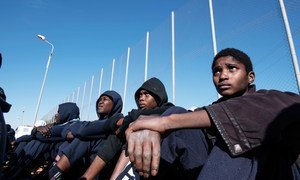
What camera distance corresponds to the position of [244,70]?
1.92 m

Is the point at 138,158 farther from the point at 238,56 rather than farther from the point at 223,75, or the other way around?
the point at 238,56

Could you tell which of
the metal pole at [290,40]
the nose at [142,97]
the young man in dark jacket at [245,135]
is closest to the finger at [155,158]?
the young man in dark jacket at [245,135]

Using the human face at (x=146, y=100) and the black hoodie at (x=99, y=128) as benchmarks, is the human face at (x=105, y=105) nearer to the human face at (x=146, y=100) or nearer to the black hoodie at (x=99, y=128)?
the human face at (x=146, y=100)

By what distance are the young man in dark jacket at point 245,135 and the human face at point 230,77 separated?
0.85 meters

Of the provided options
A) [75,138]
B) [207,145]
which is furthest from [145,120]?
[75,138]

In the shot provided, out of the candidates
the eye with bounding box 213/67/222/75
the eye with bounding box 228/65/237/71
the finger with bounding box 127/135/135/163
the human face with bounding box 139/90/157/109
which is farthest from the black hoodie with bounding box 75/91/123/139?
the finger with bounding box 127/135/135/163

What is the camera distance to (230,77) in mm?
1810

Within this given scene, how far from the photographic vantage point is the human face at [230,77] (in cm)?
181

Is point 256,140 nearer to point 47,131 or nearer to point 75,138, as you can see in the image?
point 75,138

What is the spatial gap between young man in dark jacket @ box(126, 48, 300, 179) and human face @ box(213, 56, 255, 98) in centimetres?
85

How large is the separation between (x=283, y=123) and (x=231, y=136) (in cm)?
19

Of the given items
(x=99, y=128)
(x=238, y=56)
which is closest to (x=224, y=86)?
(x=238, y=56)

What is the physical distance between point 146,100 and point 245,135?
8.36 ft

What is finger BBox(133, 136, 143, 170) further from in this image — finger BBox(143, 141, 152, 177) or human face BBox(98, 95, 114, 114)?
human face BBox(98, 95, 114, 114)
